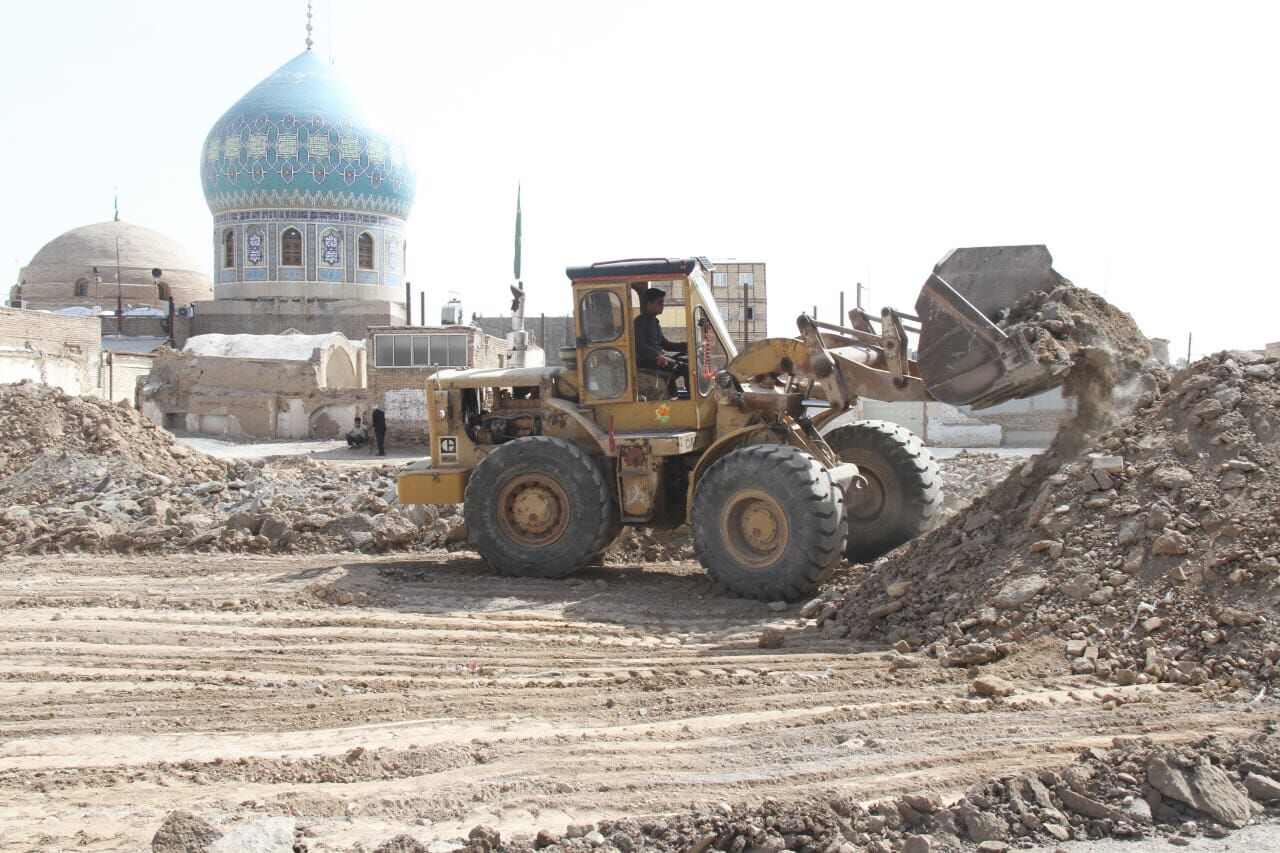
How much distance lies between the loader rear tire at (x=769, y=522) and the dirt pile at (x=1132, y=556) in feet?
1.29

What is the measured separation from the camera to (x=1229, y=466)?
7.43 meters

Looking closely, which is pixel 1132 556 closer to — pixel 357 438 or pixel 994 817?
pixel 994 817

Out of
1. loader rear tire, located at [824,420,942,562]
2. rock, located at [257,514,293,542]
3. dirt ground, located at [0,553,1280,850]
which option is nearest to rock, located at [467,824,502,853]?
dirt ground, located at [0,553,1280,850]

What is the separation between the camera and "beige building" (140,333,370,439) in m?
32.8

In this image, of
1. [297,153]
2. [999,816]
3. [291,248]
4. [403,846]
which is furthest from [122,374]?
[999,816]

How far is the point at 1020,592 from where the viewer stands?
287 inches

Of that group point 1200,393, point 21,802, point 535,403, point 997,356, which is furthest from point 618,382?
point 21,802

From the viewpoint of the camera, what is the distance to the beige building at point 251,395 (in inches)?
1289

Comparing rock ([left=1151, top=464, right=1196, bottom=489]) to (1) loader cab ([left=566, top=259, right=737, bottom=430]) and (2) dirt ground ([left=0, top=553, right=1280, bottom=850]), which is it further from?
(1) loader cab ([left=566, top=259, right=737, bottom=430])

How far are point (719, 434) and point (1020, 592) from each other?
10.4ft

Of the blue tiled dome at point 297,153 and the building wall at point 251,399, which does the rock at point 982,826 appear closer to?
the building wall at point 251,399

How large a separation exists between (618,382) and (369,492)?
4652 mm

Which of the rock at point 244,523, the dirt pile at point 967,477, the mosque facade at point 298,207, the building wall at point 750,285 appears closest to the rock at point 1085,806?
the dirt pile at point 967,477

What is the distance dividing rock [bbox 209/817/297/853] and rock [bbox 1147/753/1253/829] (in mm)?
3123
